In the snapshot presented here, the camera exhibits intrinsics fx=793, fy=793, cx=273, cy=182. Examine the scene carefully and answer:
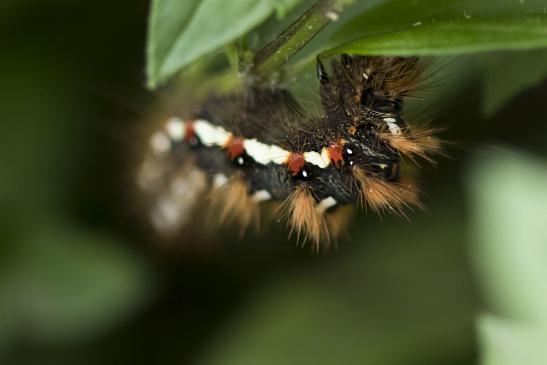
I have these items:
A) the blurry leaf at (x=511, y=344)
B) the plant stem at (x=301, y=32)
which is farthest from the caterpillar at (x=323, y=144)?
the blurry leaf at (x=511, y=344)

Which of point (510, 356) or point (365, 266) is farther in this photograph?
point (365, 266)

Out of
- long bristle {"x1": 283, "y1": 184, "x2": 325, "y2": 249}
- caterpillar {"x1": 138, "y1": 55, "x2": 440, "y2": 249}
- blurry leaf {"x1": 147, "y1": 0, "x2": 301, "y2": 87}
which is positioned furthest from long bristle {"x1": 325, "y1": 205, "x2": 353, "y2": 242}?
blurry leaf {"x1": 147, "y1": 0, "x2": 301, "y2": 87}

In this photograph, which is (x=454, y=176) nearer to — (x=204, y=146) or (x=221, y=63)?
(x=221, y=63)

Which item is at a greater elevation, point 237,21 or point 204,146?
point 204,146

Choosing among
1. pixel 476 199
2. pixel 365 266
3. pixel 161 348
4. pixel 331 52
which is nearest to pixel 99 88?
pixel 161 348

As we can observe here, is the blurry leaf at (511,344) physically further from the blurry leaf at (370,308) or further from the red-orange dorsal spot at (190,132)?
the red-orange dorsal spot at (190,132)

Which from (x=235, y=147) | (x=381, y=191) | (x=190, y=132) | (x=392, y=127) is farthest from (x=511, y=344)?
(x=190, y=132)
